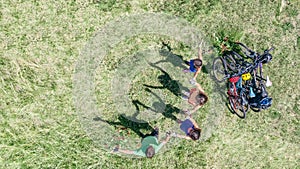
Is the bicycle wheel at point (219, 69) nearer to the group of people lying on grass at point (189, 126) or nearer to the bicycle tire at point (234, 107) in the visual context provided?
the group of people lying on grass at point (189, 126)

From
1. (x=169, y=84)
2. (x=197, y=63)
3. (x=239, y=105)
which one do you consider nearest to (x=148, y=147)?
(x=169, y=84)

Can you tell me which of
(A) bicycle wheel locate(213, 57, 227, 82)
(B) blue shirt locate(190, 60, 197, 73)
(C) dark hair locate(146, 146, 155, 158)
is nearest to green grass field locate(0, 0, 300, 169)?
(A) bicycle wheel locate(213, 57, 227, 82)

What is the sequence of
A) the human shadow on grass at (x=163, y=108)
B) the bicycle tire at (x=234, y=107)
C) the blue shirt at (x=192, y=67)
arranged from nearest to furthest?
the blue shirt at (x=192, y=67), the human shadow on grass at (x=163, y=108), the bicycle tire at (x=234, y=107)

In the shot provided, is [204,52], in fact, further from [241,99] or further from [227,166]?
[227,166]

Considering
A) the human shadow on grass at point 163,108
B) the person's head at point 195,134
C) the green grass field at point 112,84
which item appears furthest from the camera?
the human shadow on grass at point 163,108

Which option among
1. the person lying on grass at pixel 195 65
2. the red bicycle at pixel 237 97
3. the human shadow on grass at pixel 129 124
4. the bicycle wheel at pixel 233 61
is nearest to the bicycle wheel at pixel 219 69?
the bicycle wheel at pixel 233 61

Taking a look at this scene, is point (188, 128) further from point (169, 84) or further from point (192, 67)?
point (192, 67)

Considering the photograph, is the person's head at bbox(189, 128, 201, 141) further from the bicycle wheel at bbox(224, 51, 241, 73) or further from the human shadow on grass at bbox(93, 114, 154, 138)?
the bicycle wheel at bbox(224, 51, 241, 73)
